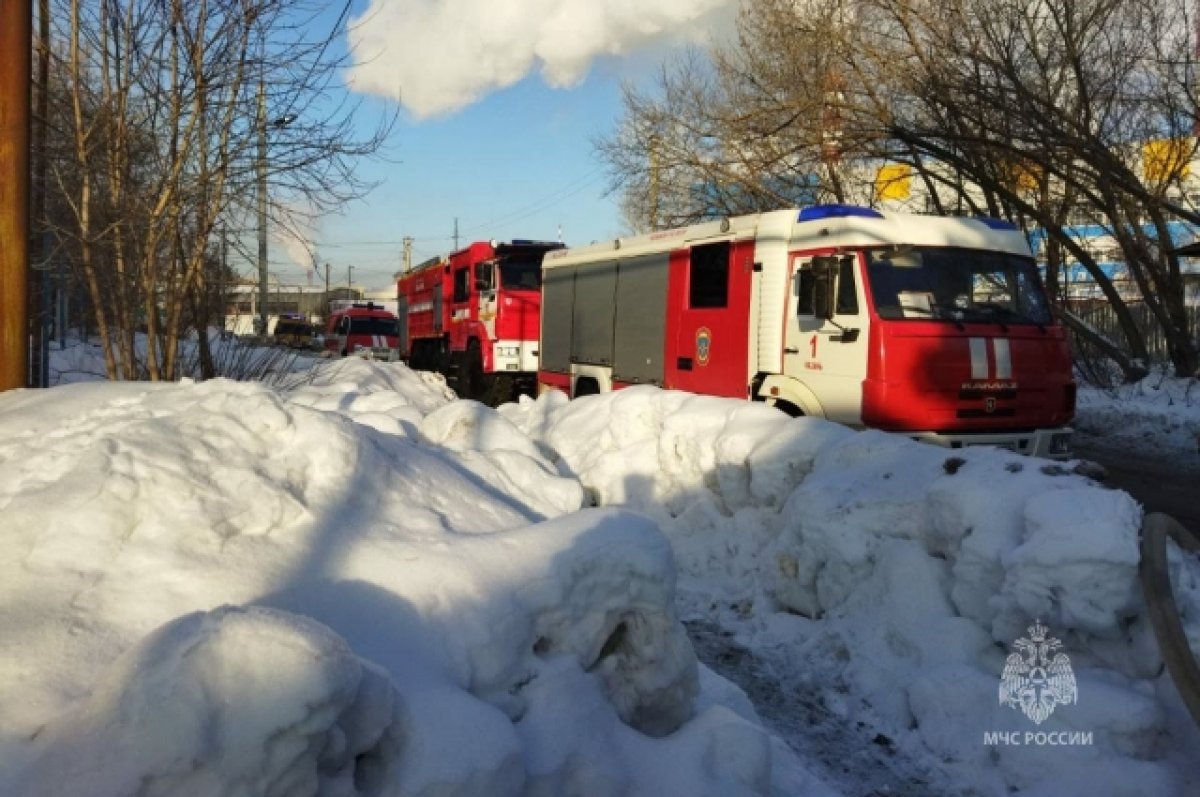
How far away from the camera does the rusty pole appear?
19.5 ft

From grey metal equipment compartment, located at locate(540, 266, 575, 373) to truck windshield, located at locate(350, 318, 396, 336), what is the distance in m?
15.9

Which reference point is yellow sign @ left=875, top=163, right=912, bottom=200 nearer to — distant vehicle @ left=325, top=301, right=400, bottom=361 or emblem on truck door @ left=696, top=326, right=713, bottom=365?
emblem on truck door @ left=696, top=326, right=713, bottom=365

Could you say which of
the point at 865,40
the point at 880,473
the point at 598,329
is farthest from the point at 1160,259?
the point at 880,473

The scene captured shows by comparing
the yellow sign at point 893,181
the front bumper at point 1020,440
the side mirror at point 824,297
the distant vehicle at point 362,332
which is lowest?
the front bumper at point 1020,440

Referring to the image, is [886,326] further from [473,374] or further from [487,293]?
[473,374]

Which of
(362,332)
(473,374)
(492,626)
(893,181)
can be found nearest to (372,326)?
(362,332)

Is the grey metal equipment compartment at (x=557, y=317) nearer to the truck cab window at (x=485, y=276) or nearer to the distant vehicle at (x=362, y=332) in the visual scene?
the truck cab window at (x=485, y=276)

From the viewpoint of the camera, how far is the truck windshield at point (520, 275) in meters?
17.4

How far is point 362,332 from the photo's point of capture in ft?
99.7

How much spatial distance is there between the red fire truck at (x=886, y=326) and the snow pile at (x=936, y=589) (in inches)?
68.7

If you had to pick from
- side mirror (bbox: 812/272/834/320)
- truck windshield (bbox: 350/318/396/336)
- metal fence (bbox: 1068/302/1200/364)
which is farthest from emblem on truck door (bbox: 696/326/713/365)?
truck windshield (bbox: 350/318/396/336)

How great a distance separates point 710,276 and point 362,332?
21.6m

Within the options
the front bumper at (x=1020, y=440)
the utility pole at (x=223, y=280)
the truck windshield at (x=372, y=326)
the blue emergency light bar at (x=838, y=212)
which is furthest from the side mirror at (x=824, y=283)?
the truck windshield at (x=372, y=326)

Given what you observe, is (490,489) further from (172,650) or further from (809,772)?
(172,650)
